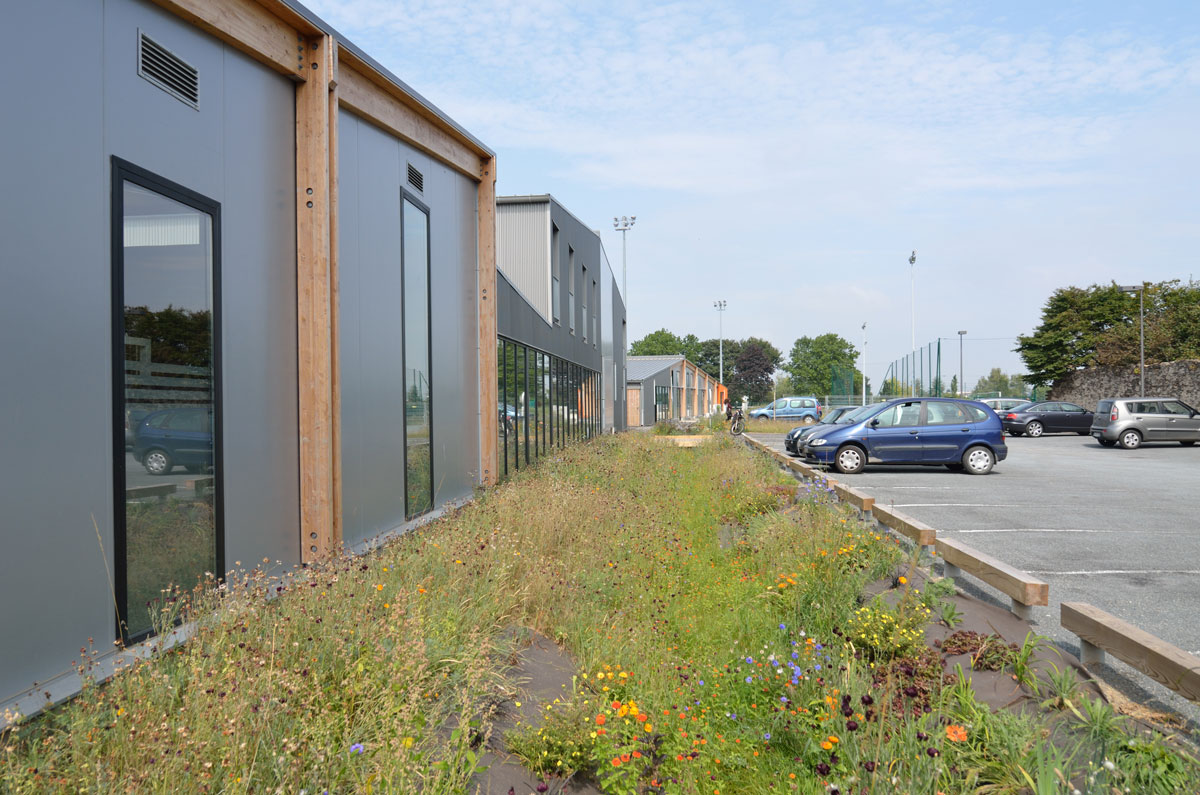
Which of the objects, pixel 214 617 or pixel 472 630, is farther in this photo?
pixel 472 630

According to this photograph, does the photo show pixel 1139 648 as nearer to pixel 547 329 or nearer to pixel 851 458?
pixel 851 458

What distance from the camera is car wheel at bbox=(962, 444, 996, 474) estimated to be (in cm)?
1648

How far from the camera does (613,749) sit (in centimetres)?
355

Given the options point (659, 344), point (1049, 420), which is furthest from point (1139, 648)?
point (659, 344)

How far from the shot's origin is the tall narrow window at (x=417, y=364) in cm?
891

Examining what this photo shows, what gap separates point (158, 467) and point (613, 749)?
3.42 m

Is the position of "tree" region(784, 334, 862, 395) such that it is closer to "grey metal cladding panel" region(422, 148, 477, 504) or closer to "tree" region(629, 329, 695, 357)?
"tree" region(629, 329, 695, 357)

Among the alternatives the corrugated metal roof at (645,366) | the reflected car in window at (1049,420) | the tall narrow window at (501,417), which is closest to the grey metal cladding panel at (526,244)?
the tall narrow window at (501,417)

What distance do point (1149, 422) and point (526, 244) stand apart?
2097 cm

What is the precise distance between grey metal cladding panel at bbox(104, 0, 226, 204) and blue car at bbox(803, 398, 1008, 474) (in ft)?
47.1

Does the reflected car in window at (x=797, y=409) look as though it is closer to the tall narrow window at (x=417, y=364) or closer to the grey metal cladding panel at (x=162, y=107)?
the tall narrow window at (x=417, y=364)

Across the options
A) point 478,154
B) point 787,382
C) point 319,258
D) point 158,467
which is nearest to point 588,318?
point 478,154

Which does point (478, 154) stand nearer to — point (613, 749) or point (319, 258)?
point (319, 258)

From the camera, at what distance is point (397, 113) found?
8.75 meters
